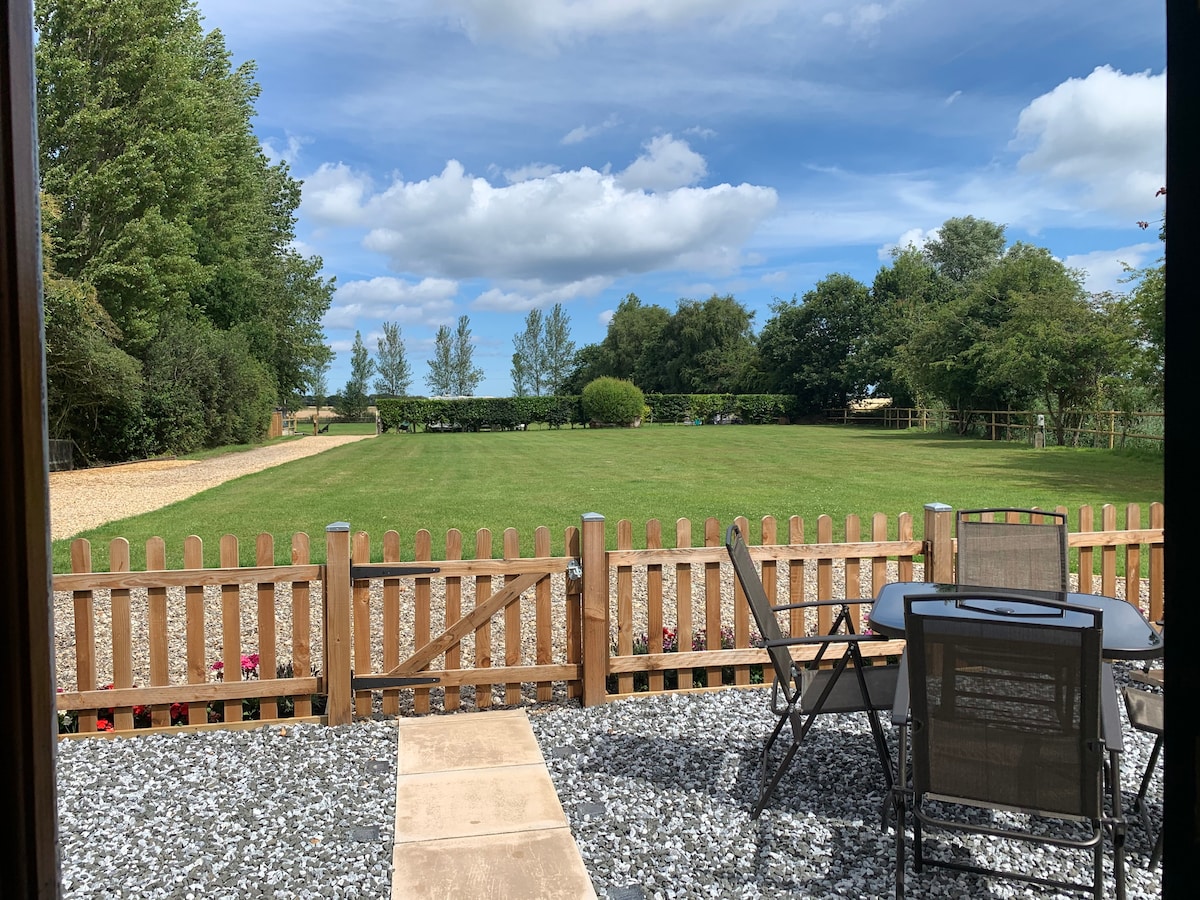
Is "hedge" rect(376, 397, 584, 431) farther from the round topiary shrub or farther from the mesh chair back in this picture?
the mesh chair back

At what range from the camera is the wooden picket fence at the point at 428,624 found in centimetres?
436

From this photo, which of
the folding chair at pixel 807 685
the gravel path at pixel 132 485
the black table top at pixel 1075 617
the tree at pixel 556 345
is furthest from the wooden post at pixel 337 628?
the tree at pixel 556 345

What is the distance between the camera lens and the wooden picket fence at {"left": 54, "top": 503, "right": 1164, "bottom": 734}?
14.3 ft

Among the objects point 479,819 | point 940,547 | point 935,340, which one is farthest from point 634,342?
point 479,819

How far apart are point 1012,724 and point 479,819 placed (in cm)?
210

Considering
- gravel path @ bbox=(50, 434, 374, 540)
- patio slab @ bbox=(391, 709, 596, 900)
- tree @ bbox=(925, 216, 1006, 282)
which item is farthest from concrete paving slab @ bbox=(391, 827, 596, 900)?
tree @ bbox=(925, 216, 1006, 282)

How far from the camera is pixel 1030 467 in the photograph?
19.0 m

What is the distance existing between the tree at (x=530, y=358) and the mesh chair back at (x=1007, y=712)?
80.5 m

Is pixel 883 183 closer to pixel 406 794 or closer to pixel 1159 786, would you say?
pixel 1159 786

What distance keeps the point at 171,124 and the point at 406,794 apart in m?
26.9

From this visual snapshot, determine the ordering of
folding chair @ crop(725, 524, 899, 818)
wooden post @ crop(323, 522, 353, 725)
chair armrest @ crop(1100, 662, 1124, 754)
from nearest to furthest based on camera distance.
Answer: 1. chair armrest @ crop(1100, 662, 1124, 754)
2. folding chair @ crop(725, 524, 899, 818)
3. wooden post @ crop(323, 522, 353, 725)

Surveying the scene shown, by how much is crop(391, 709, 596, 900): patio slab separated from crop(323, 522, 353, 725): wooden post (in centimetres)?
39

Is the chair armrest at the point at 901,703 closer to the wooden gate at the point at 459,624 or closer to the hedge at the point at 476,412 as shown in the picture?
the wooden gate at the point at 459,624

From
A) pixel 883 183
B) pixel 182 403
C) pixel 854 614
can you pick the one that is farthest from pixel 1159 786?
pixel 182 403
